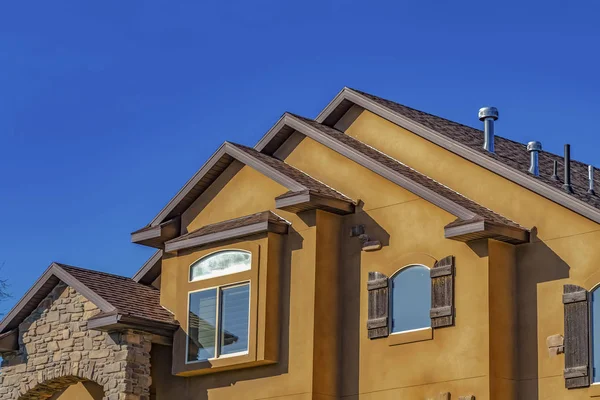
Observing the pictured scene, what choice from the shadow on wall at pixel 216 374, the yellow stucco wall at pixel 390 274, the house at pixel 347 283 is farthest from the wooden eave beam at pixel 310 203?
the shadow on wall at pixel 216 374

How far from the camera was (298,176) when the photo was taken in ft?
91.9

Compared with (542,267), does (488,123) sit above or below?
above

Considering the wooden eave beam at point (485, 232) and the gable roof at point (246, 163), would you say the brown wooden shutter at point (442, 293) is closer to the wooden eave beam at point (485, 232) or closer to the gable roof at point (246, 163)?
the wooden eave beam at point (485, 232)

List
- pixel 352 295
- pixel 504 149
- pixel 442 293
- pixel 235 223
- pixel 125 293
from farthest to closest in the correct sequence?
pixel 125 293
pixel 504 149
pixel 235 223
pixel 352 295
pixel 442 293

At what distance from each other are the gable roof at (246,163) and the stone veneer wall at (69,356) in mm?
2846

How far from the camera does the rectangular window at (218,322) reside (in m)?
27.2

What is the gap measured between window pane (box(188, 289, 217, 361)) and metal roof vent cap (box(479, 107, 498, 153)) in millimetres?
6771

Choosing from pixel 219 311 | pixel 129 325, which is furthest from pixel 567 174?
pixel 129 325

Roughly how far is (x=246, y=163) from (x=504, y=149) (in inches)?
235

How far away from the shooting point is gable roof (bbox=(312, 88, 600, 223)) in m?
24.5

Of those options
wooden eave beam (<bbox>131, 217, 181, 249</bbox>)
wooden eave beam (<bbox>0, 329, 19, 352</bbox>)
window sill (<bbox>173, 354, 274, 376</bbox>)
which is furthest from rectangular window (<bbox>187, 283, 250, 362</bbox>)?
wooden eave beam (<bbox>0, 329, 19, 352</bbox>)

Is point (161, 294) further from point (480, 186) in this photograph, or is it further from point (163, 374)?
point (480, 186)

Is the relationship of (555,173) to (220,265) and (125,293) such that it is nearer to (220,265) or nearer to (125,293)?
(220,265)

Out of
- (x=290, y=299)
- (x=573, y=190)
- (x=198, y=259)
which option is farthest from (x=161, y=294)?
(x=573, y=190)
